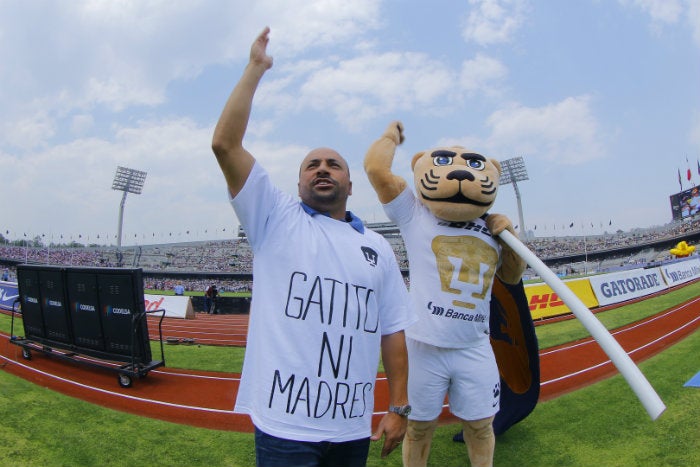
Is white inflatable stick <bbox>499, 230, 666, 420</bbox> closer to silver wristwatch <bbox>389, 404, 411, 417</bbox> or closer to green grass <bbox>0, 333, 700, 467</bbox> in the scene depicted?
silver wristwatch <bbox>389, 404, 411, 417</bbox>

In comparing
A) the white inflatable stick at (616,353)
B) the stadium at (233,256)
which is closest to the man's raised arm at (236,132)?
the white inflatable stick at (616,353)

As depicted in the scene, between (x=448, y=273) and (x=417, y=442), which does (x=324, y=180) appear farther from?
(x=417, y=442)

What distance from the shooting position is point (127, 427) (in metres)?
4.50

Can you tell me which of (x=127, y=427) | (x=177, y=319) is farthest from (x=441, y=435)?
(x=177, y=319)

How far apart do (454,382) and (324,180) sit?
1.88 metres

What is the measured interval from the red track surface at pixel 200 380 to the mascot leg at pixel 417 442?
2.15m

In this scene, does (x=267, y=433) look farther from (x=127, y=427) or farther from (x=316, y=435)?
(x=127, y=427)

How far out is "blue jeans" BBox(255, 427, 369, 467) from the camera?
1.54 m

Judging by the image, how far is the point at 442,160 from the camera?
3137mm

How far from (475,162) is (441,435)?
295 centimetres

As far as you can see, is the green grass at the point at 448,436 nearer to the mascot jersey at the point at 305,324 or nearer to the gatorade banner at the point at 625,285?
the mascot jersey at the point at 305,324

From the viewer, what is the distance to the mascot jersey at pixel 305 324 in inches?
62.7

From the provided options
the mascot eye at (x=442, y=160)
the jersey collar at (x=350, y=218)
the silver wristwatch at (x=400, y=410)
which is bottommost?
the silver wristwatch at (x=400, y=410)

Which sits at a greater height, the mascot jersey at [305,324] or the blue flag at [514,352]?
the mascot jersey at [305,324]
